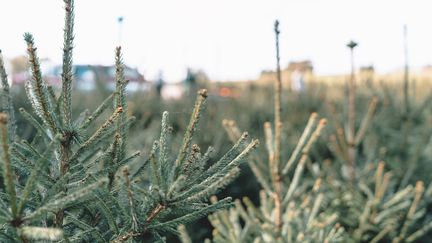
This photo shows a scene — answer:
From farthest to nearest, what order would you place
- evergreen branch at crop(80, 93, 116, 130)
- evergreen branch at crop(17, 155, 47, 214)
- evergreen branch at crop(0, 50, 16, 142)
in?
evergreen branch at crop(0, 50, 16, 142) → evergreen branch at crop(80, 93, 116, 130) → evergreen branch at crop(17, 155, 47, 214)

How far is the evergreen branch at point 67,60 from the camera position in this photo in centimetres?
98

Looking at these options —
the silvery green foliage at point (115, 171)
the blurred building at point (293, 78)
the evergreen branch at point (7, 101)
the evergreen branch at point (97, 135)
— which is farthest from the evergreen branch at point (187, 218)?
the blurred building at point (293, 78)

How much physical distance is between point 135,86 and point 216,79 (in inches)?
43.7

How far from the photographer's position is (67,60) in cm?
102

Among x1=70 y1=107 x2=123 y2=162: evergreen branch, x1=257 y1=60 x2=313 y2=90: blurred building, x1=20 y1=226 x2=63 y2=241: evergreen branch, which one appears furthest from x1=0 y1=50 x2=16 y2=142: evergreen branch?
x1=257 y1=60 x2=313 y2=90: blurred building

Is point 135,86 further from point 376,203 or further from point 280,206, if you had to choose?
point 280,206

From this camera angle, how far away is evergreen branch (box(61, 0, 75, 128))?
0.98 m

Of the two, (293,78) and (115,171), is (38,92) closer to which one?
(115,171)

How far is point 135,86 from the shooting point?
643 centimetres

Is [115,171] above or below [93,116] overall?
below

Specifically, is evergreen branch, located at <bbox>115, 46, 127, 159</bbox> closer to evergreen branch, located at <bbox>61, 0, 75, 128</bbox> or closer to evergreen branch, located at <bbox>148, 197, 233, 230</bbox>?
evergreen branch, located at <bbox>61, 0, 75, 128</bbox>

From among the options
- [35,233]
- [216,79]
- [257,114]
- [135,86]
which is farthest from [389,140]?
[35,233]

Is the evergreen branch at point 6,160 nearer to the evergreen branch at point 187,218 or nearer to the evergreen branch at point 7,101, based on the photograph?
the evergreen branch at point 187,218

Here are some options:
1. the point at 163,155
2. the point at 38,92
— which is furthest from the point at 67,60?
the point at 163,155
